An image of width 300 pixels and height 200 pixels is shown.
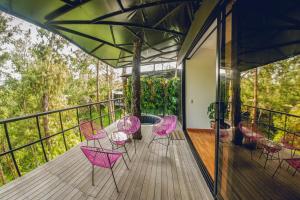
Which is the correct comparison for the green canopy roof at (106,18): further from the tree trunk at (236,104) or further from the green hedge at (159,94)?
the green hedge at (159,94)

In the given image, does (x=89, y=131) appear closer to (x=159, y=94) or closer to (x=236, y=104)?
(x=236, y=104)

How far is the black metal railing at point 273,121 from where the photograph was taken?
0.81 meters

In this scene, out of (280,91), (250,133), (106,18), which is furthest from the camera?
(106,18)

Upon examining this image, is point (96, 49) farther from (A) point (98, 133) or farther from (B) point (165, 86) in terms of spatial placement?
(B) point (165, 86)

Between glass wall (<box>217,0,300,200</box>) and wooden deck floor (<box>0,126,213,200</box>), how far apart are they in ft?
2.71

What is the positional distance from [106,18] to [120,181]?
274 centimetres

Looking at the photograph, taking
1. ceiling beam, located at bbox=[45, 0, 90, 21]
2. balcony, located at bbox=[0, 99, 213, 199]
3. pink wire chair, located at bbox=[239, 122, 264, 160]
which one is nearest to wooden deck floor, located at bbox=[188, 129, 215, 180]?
balcony, located at bbox=[0, 99, 213, 199]

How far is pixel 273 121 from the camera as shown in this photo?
98 centimetres

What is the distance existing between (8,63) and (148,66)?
328 inches

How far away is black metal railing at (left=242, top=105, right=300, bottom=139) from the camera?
32.0 inches

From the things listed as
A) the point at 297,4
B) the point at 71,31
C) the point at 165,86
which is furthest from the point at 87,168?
the point at 165,86

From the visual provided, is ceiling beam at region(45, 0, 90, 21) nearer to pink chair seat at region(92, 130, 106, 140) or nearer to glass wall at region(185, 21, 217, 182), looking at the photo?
pink chair seat at region(92, 130, 106, 140)

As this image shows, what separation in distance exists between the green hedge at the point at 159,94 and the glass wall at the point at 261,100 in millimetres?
5651

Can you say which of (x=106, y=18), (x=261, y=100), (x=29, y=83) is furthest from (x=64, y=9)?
(x=29, y=83)
